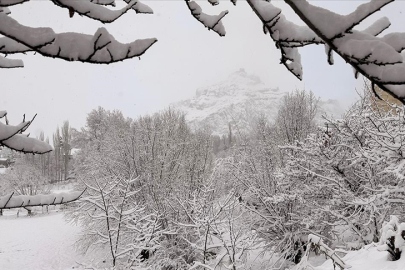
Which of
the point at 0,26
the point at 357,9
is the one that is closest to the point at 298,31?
the point at 357,9

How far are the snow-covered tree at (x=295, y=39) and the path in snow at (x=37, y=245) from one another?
1447 cm

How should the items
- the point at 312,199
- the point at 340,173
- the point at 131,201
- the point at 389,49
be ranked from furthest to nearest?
the point at 131,201, the point at 312,199, the point at 340,173, the point at 389,49

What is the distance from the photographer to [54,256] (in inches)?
576

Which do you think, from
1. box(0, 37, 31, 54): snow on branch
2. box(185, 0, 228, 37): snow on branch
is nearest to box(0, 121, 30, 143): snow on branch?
box(0, 37, 31, 54): snow on branch

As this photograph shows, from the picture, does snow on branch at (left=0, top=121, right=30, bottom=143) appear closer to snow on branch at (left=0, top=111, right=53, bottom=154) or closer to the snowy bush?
snow on branch at (left=0, top=111, right=53, bottom=154)

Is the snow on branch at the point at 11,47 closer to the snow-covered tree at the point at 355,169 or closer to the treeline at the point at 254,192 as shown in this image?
the treeline at the point at 254,192

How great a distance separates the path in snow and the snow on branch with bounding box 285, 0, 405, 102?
48.7ft

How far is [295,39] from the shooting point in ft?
2.56

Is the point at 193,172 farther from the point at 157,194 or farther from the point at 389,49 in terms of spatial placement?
the point at 389,49

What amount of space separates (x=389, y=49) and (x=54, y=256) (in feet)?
57.1

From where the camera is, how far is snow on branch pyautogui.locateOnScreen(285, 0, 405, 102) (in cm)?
60

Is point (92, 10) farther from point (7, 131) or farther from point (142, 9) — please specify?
point (142, 9)

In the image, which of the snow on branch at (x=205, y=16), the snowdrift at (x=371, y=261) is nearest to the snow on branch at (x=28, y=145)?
the snow on branch at (x=205, y=16)

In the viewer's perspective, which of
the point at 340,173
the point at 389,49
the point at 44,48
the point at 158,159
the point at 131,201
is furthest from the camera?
the point at 158,159
